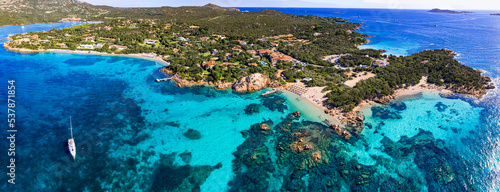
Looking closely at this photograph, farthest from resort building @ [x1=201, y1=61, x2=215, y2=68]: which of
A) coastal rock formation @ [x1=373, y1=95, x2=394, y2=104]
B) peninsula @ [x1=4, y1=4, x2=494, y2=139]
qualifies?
coastal rock formation @ [x1=373, y1=95, x2=394, y2=104]

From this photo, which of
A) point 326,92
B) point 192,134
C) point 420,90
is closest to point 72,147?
point 192,134

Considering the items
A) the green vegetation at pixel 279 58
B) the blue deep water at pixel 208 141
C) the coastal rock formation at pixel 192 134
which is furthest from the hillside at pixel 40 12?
the coastal rock formation at pixel 192 134

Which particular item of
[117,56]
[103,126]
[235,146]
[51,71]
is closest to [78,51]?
[117,56]

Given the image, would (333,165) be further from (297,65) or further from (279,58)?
(279,58)

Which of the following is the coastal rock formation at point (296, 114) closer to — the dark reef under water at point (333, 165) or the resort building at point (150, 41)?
the dark reef under water at point (333, 165)

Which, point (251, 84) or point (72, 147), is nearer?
Result: point (72, 147)
